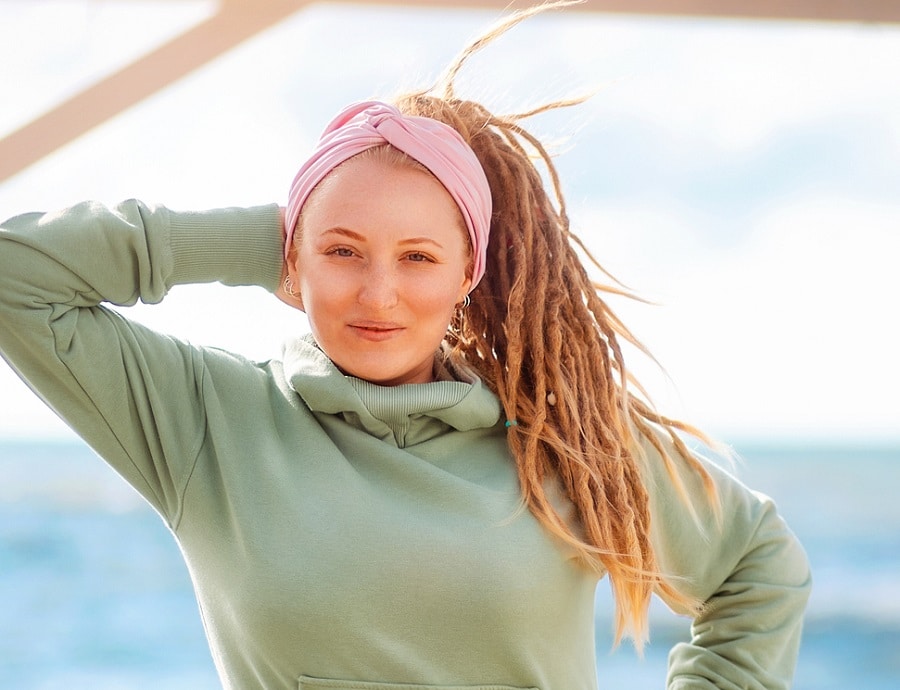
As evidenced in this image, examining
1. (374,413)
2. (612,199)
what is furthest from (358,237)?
(612,199)

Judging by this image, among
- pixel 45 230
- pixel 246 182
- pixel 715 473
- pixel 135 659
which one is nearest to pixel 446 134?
pixel 45 230

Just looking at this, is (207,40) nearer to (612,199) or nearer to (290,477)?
(290,477)

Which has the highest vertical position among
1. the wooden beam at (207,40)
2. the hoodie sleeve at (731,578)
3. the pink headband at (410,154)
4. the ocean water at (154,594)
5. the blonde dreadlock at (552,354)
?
the wooden beam at (207,40)

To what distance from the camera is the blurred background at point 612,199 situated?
1926 millimetres

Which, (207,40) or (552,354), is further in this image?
(207,40)

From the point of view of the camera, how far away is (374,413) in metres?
1.66

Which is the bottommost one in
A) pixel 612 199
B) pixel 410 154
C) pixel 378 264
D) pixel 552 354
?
pixel 552 354

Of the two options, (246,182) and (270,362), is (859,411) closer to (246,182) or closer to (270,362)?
(246,182)

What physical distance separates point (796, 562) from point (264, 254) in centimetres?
107

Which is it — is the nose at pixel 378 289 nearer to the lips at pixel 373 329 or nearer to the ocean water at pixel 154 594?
the lips at pixel 373 329

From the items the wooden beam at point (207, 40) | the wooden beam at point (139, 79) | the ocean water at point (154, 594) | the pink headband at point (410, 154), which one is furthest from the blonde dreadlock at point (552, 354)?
the ocean water at point (154, 594)

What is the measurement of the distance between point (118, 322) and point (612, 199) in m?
14.4

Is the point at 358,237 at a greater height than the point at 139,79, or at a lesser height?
lesser

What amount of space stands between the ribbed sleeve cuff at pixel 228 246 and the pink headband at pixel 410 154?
0.11 ft
